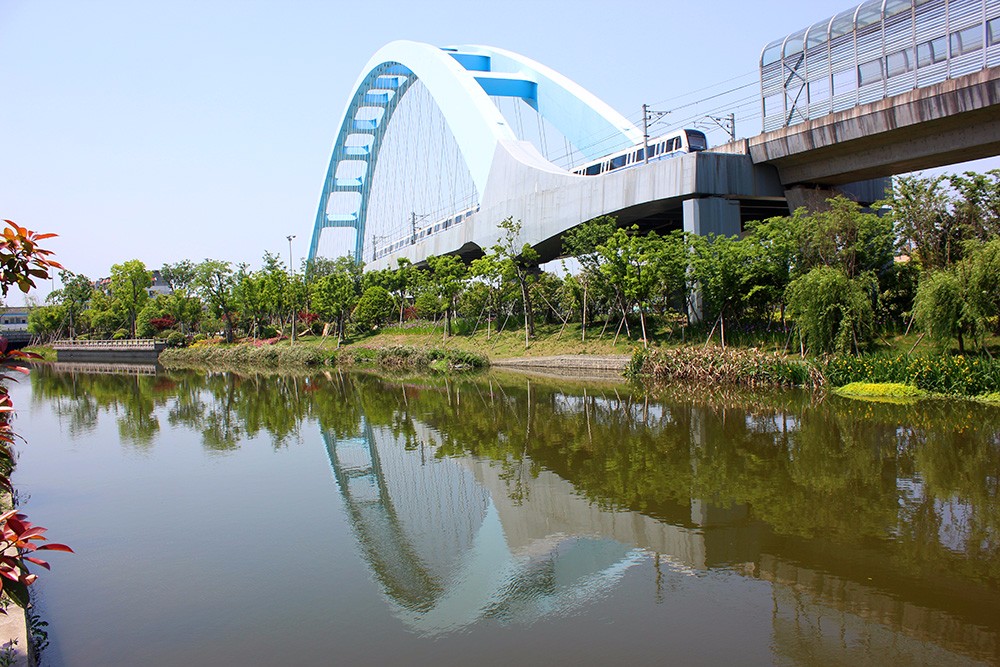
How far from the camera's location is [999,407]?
14.9 m

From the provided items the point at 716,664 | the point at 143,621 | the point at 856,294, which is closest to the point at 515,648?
the point at 716,664

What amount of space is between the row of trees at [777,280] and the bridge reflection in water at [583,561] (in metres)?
10.2

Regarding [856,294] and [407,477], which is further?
[856,294]

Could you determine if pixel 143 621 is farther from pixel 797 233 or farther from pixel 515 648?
pixel 797 233

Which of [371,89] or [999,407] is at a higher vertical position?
[371,89]

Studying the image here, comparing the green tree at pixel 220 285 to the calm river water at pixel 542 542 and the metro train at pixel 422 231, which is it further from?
the calm river water at pixel 542 542

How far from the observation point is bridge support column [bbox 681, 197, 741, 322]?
26578mm

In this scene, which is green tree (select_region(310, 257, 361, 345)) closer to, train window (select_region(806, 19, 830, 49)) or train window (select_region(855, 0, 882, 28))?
train window (select_region(806, 19, 830, 49))

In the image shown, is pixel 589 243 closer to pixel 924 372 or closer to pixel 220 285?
pixel 924 372

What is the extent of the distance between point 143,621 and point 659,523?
15.8 feet

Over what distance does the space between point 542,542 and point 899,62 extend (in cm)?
1976

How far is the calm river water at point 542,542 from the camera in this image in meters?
5.60

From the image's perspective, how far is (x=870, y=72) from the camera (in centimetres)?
2256

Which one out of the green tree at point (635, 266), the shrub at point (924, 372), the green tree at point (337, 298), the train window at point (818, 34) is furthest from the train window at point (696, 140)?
the green tree at point (337, 298)
